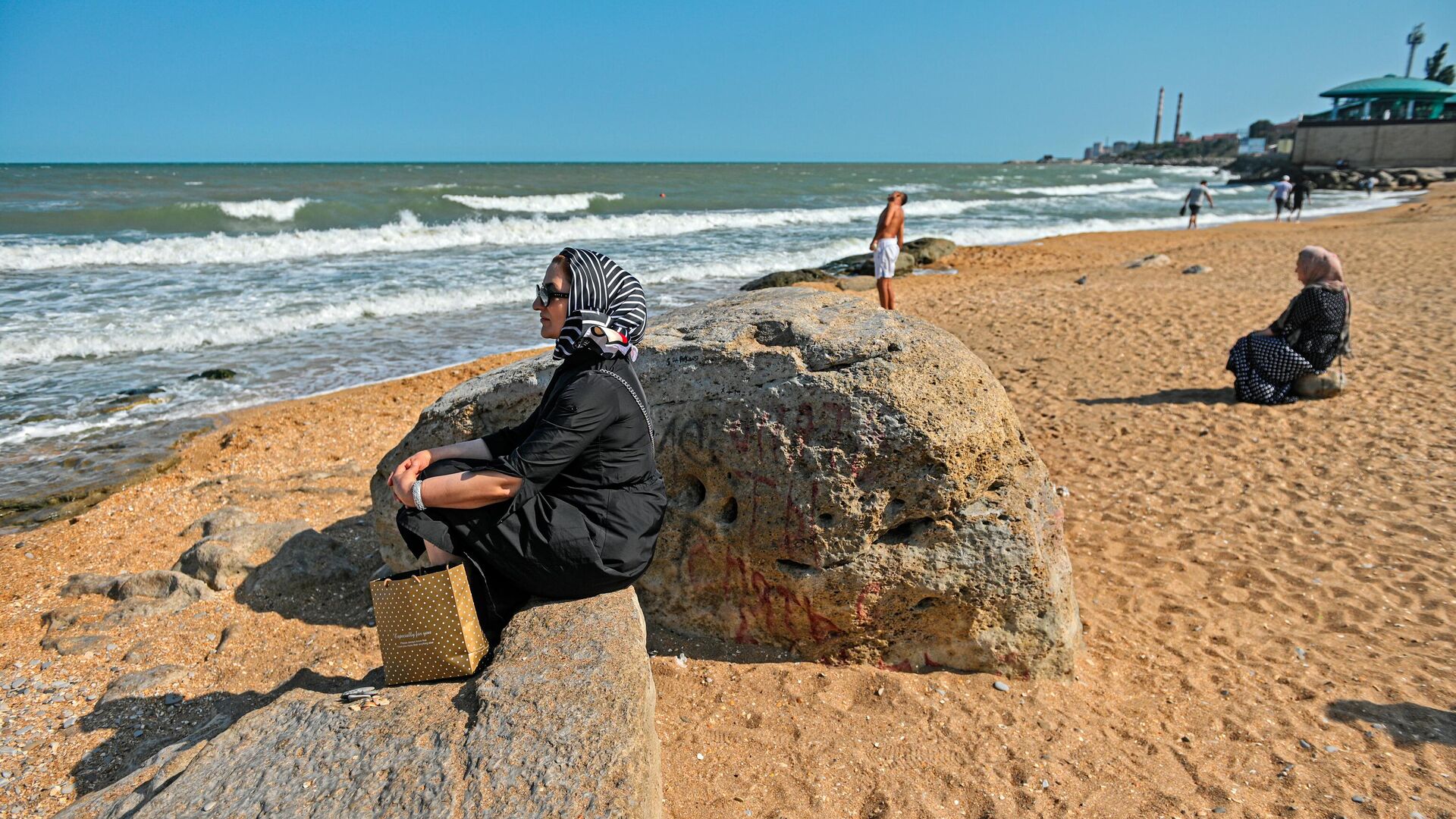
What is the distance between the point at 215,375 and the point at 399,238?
1355 centimetres

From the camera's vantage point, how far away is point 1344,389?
25.4 feet

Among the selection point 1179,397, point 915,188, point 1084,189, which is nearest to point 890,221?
point 1179,397

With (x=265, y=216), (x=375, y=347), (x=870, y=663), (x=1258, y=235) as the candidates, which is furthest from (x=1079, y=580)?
(x=265, y=216)

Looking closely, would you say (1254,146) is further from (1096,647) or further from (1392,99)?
(1096,647)

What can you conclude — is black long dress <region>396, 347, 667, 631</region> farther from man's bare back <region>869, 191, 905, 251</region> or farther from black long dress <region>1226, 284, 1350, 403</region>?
man's bare back <region>869, 191, 905, 251</region>

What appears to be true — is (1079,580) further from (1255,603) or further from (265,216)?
(265,216)

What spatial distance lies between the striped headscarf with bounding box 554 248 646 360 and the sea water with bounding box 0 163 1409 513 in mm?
4820

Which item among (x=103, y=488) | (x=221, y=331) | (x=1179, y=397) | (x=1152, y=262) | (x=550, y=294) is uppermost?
(x=550, y=294)

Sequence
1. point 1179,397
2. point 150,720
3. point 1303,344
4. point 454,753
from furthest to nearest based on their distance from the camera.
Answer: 1. point 1179,397
2. point 1303,344
3. point 150,720
4. point 454,753

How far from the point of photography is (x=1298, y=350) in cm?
765

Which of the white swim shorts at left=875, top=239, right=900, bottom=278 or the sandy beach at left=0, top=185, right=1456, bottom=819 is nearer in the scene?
the sandy beach at left=0, top=185, right=1456, bottom=819

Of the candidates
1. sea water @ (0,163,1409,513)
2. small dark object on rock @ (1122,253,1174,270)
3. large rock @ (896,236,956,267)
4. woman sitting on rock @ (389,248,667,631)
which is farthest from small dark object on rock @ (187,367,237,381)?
small dark object on rock @ (1122,253,1174,270)

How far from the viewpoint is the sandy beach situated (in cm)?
326

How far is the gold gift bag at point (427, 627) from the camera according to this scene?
2.71 m
